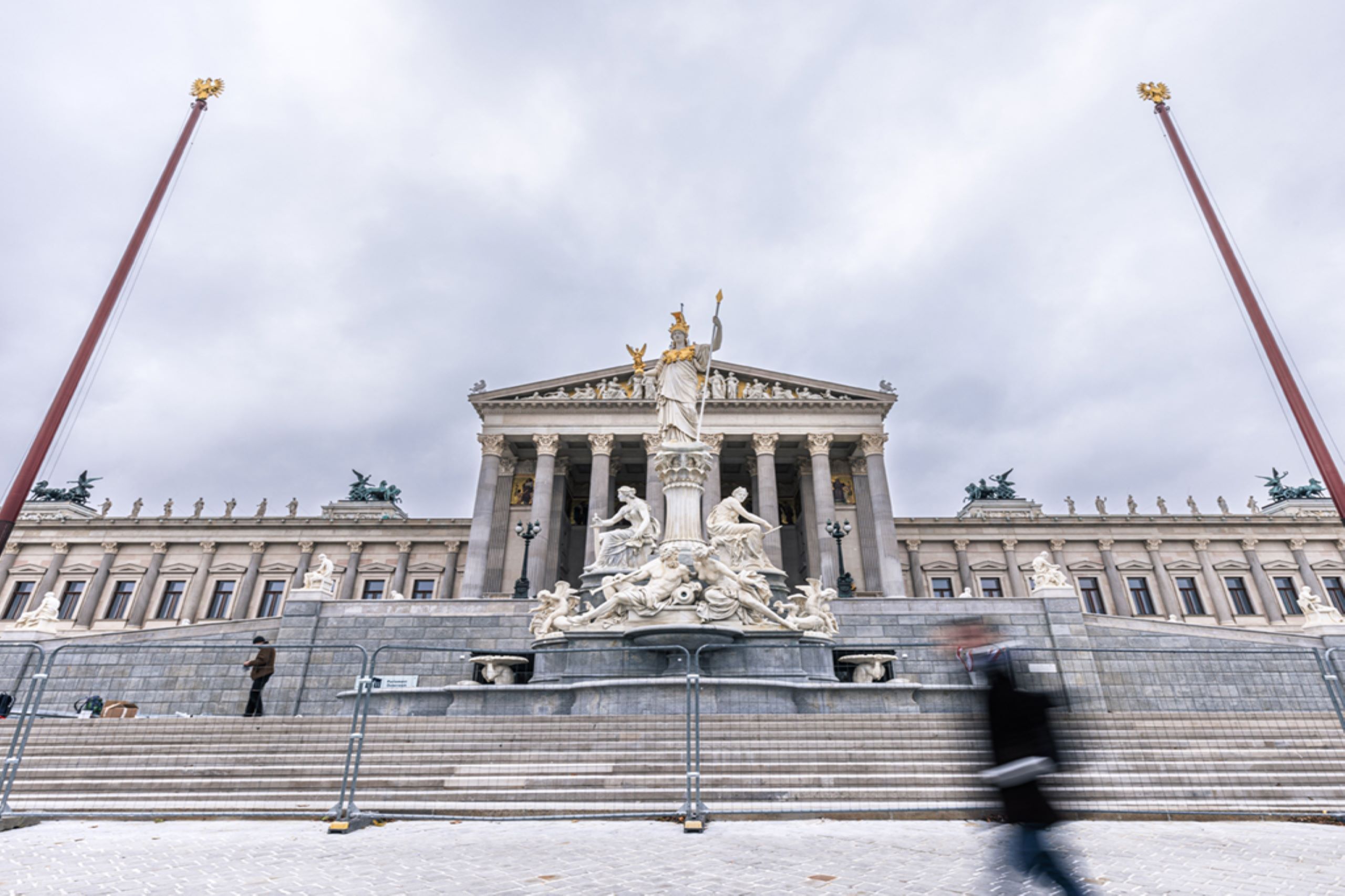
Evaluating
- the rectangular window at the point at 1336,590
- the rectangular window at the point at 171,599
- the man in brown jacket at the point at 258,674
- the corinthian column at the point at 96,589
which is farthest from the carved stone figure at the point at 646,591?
the rectangular window at the point at 1336,590

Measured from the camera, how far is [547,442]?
144ft

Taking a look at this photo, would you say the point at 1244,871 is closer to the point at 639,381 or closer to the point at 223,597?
the point at 639,381

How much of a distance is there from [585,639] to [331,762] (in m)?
5.44

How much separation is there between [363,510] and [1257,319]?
61.3 metres

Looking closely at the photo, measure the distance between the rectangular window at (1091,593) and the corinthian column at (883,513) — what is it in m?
20.6

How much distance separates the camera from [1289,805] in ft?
27.8

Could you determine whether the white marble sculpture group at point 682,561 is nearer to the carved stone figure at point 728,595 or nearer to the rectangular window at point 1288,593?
the carved stone figure at point 728,595

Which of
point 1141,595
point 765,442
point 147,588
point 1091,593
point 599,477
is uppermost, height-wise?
point 765,442

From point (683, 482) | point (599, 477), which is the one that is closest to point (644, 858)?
point (683, 482)

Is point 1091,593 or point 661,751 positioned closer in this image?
point 661,751

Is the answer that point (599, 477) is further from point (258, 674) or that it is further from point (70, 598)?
point (70, 598)

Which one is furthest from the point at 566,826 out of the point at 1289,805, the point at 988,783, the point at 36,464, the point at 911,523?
the point at 911,523

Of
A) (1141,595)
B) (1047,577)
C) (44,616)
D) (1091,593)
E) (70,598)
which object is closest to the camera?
(1047,577)

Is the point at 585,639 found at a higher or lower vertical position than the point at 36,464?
lower
